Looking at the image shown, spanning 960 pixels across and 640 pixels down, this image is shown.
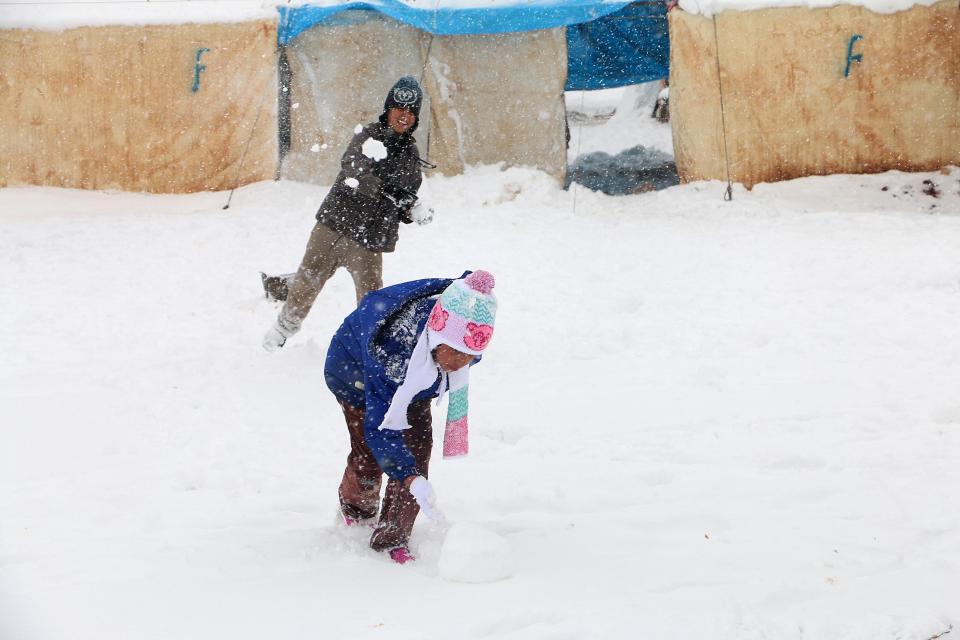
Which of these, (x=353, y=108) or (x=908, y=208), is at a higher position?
(x=353, y=108)

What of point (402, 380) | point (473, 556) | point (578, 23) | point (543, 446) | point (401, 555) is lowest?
point (543, 446)

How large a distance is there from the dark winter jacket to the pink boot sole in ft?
7.96

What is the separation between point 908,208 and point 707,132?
2449mm

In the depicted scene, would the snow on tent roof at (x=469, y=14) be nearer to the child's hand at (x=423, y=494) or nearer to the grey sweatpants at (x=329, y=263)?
the grey sweatpants at (x=329, y=263)

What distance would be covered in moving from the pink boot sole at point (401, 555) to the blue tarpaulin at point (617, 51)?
9.95 m

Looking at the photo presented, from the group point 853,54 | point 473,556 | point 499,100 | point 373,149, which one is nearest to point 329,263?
point 373,149

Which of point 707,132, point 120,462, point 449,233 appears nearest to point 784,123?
point 707,132

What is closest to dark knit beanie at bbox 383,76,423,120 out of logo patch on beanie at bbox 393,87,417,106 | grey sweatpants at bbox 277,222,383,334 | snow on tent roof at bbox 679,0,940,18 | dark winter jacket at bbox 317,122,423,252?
logo patch on beanie at bbox 393,87,417,106


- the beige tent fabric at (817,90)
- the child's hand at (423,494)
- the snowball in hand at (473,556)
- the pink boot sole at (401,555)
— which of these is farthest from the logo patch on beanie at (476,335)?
the beige tent fabric at (817,90)

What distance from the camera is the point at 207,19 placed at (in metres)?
11.1

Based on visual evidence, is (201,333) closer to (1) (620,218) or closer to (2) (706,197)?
(1) (620,218)

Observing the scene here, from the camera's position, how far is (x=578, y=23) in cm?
1108

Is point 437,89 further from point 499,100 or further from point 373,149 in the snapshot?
point 373,149

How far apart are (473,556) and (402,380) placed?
0.59 m
